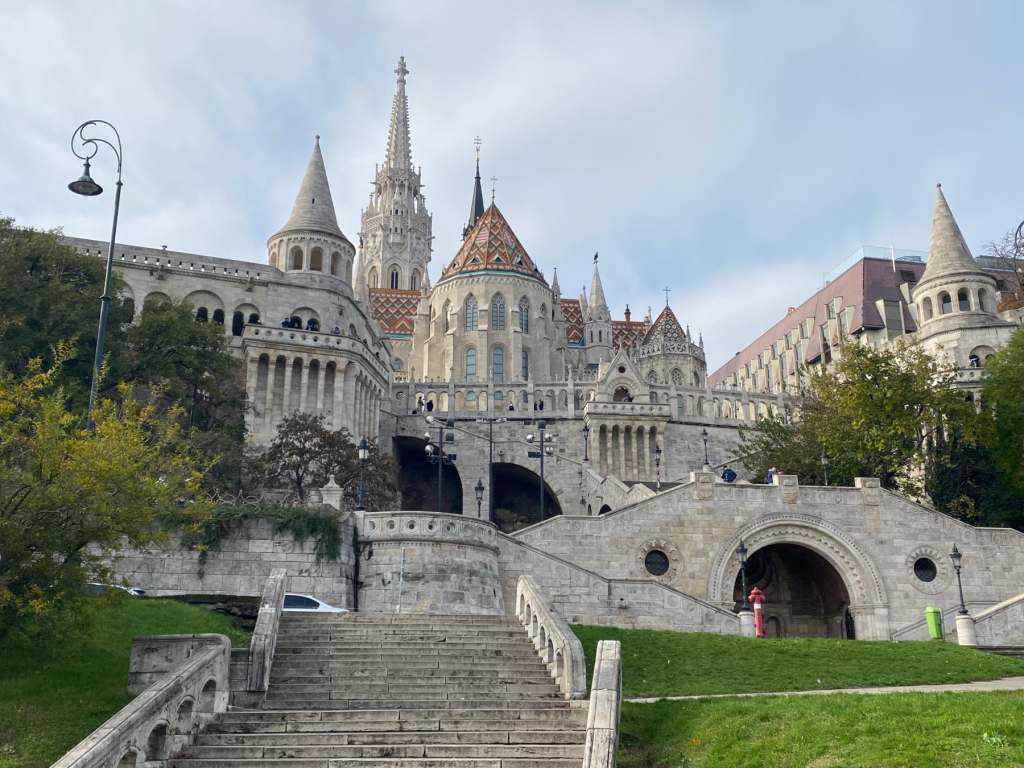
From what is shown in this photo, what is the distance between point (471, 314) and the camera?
71688 millimetres

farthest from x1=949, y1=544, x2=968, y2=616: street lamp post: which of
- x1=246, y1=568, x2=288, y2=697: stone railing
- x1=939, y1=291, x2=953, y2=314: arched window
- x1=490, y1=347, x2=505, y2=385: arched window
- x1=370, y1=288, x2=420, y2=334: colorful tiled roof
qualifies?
x1=370, y1=288, x2=420, y2=334: colorful tiled roof

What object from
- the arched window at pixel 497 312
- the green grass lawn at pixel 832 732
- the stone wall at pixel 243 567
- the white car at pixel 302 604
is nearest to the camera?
the green grass lawn at pixel 832 732

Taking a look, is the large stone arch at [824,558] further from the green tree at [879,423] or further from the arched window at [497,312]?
the arched window at [497,312]

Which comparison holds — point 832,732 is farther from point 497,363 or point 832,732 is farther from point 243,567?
point 497,363

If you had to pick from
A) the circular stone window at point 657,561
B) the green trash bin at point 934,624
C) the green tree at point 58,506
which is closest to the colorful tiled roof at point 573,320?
the circular stone window at point 657,561

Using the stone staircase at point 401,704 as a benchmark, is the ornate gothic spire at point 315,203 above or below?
above

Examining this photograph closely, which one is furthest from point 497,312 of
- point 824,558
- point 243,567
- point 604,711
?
point 604,711

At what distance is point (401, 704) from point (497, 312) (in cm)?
5779

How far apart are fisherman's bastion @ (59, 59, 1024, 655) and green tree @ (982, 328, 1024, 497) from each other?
4987mm

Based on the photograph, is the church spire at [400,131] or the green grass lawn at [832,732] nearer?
the green grass lawn at [832,732]

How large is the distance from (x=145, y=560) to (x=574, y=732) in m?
16.3

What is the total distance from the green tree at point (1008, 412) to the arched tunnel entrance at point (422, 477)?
26689 millimetres

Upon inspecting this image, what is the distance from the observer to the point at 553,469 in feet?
171

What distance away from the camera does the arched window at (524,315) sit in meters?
71.2
